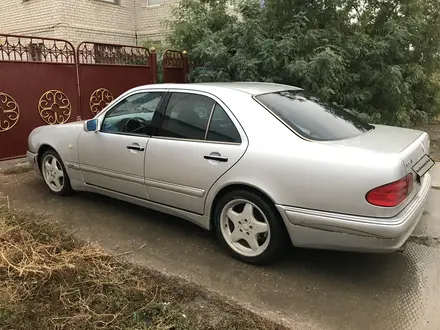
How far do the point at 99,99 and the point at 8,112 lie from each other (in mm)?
1646

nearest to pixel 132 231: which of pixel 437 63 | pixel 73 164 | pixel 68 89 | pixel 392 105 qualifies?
pixel 73 164

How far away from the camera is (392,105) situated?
764 cm

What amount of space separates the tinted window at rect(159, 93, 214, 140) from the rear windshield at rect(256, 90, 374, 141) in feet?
1.62

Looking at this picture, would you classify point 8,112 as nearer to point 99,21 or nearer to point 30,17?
point 99,21

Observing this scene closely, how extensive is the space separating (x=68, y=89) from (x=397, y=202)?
240 inches

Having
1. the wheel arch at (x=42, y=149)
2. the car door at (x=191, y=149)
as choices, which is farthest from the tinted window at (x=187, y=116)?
the wheel arch at (x=42, y=149)

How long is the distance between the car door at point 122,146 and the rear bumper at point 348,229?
1.58 m

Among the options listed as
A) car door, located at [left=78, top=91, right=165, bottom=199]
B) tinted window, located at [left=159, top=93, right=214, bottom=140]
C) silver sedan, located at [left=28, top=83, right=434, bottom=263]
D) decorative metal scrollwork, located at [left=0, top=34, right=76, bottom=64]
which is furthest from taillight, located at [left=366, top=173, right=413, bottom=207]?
decorative metal scrollwork, located at [left=0, top=34, right=76, bottom=64]

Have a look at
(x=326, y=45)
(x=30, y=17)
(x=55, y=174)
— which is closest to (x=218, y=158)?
(x=55, y=174)

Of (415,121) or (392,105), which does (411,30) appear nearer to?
(392,105)

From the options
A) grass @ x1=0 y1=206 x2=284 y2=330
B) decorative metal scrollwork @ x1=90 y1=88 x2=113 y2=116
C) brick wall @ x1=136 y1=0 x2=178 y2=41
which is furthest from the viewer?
brick wall @ x1=136 y1=0 x2=178 y2=41

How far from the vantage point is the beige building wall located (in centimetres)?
985

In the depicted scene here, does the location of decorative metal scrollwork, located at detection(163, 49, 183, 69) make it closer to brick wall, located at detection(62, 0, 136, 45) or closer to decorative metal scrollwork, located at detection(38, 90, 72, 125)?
decorative metal scrollwork, located at detection(38, 90, 72, 125)

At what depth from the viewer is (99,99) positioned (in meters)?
7.63
